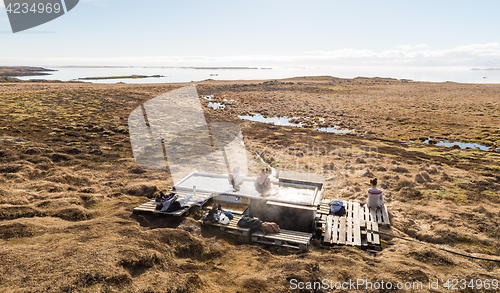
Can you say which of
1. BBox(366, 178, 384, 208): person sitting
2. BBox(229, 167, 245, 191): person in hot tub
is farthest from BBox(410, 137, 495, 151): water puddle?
BBox(229, 167, 245, 191): person in hot tub

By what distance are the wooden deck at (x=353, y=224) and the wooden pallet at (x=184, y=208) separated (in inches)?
197

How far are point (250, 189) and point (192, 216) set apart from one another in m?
3.14

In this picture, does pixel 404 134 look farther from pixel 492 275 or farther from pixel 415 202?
pixel 492 275

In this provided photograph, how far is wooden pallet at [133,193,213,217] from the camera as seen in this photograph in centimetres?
1105

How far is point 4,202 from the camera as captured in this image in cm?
1096

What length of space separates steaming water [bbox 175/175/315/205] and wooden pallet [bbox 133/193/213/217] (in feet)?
2.02

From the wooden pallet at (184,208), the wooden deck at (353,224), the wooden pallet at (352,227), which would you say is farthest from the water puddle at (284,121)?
the wooden pallet at (184,208)

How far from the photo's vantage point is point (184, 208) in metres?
11.5

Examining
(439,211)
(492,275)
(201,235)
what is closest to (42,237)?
(201,235)

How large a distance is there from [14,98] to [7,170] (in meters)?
26.1

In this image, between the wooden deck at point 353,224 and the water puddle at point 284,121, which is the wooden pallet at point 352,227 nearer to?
the wooden deck at point 353,224

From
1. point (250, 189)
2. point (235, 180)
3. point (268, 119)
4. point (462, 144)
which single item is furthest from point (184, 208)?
point (268, 119)

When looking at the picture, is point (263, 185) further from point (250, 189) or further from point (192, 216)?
point (192, 216)

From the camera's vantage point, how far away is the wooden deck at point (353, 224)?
10328mm
